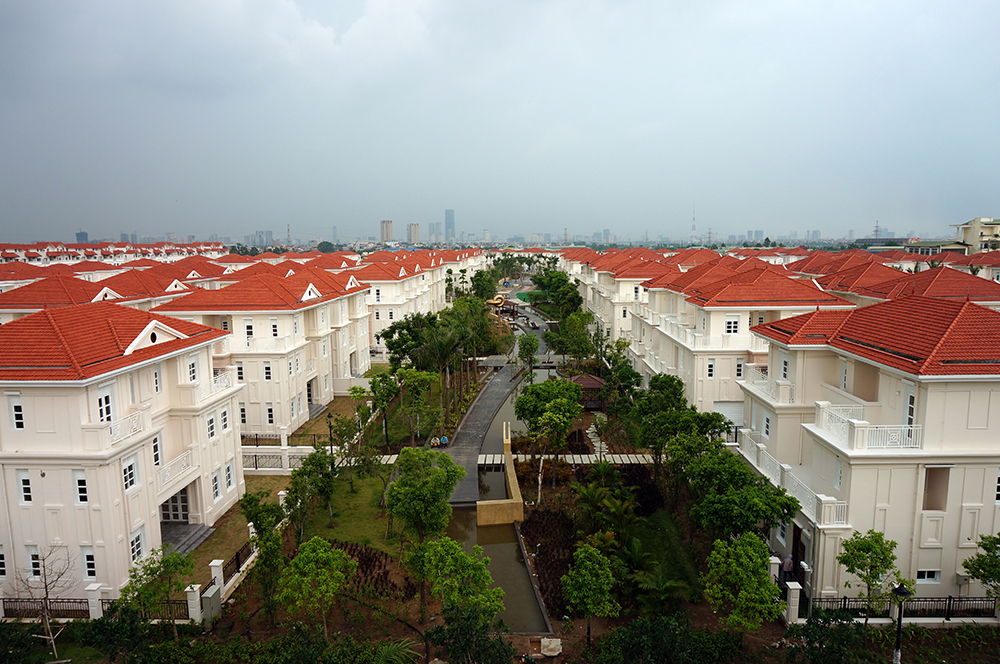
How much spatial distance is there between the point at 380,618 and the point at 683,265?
4198 centimetres

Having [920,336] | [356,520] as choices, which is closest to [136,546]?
[356,520]

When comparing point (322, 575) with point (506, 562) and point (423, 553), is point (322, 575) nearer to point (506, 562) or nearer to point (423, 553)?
point (423, 553)

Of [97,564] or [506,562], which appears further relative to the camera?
[506,562]

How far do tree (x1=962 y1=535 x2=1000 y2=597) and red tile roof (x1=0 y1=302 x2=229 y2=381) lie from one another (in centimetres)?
2216

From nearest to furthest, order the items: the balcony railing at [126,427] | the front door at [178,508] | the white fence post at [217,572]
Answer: the balcony railing at [126,427]
the white fence post at [217,572]
the front door at [178,508]

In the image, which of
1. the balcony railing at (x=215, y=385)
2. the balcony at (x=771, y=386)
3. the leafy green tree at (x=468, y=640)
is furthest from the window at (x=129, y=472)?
the balcony at (x=771, y=386)

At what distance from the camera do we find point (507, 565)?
777 inches

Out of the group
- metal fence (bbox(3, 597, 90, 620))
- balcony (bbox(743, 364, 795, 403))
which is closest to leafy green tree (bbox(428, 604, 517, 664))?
metal fence (bbox(3, 597, 90, 620))

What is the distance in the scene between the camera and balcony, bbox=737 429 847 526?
48.9ft

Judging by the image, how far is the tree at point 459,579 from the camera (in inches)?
549

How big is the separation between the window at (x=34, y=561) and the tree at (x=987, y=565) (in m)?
23.5

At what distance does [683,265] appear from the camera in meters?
50.9

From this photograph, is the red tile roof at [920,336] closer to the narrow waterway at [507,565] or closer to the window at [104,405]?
the narrow waterway at [507,565]

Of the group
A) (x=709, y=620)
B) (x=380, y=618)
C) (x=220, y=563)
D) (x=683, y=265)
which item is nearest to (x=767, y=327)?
(x=709, y=620)
